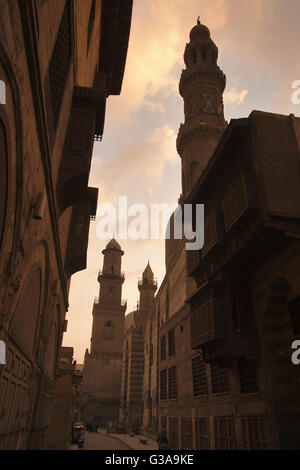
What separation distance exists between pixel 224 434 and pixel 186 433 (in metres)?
6.05

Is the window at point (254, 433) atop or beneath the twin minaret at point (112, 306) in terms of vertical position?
beneath

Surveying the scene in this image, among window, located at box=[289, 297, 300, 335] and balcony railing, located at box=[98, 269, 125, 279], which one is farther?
balcony railing, located at box=[98, 269, 125, 279]

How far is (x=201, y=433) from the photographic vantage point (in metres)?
16.2

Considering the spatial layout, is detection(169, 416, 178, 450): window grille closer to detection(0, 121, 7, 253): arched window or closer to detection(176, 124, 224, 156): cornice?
detection(0, 121, 7, 253): arched window

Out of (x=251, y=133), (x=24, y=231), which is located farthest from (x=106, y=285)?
(x=24, y=231)

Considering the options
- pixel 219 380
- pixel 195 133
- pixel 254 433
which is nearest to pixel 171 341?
pixel 219 380

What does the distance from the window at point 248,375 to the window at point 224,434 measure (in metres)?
1.78

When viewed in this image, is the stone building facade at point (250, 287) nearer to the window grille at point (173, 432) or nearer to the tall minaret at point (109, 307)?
the window grille at point (173, 432)

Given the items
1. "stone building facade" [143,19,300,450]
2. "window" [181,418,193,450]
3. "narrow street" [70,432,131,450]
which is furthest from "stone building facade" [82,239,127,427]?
"stone building facade" [143,19,300,450]

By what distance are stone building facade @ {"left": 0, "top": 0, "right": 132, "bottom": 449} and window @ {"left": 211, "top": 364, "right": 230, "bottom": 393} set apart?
23.8ft

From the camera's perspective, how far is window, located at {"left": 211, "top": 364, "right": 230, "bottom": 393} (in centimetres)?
1420

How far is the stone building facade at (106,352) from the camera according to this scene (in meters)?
50.0

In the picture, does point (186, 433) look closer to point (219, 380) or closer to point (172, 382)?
point (172, 382)

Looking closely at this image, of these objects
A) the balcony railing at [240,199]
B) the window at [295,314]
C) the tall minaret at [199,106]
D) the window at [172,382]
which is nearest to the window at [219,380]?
the window at [295,314]
